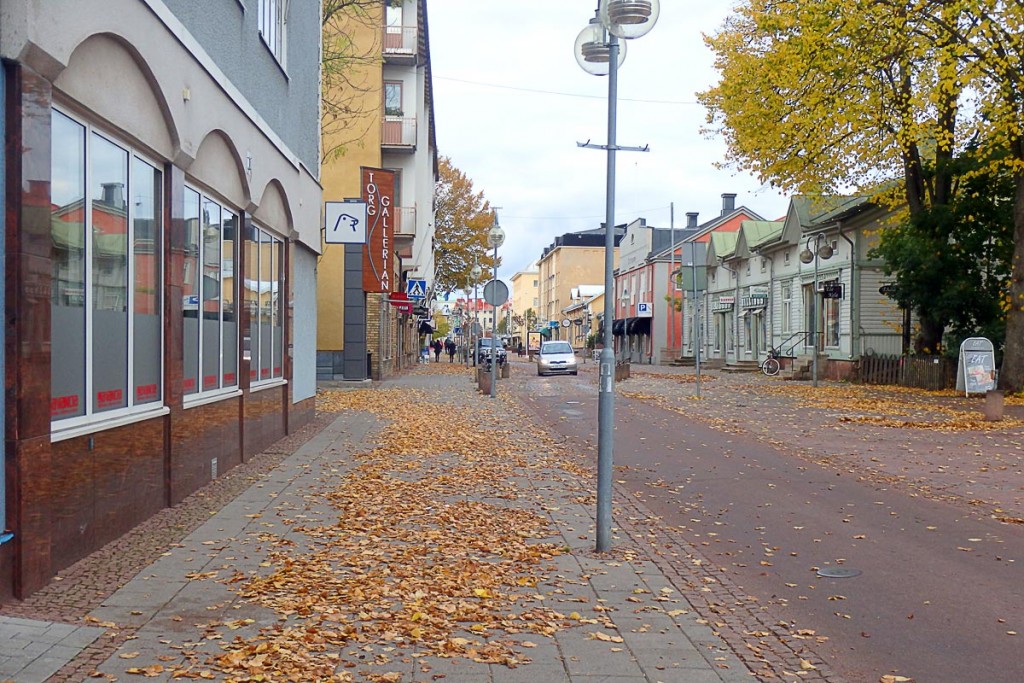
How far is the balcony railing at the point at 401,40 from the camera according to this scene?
34906mm

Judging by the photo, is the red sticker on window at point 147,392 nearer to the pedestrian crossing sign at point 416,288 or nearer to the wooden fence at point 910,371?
the wooden fence at point 910,371

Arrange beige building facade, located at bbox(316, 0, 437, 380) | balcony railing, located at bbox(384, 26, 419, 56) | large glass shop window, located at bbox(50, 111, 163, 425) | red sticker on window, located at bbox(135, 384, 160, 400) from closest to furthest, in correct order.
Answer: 1. large glass shop window, located at bbox(50, 111, 163, 425)
2. red sticker on window, located at bbox(135, 384, 160, 400)
3. beige building facade, located at bbox(316, 0, 437, 380)
4. balcony railing, located at bbox(384, 26, 419, 56)

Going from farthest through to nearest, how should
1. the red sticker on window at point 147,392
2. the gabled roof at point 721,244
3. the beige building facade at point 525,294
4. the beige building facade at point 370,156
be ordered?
the beige building facade at point 525,294 < the gabled roof at point 721,244 < the beige building facade at point 370,156 < the red sticker on window at point 147,392

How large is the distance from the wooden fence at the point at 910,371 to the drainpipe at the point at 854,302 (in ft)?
15.2

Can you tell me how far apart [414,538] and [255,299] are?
20.9 ft

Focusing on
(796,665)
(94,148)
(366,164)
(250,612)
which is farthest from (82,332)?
(366,164)

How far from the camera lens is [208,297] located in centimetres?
1073

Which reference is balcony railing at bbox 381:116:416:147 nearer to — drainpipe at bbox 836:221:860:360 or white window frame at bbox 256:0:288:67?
drainpipe at bbox 836:221:860:360

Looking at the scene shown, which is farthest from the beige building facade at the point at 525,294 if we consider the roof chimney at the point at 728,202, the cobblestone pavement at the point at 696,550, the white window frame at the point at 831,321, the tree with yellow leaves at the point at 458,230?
the cobblestone pavement at the point at 696,550

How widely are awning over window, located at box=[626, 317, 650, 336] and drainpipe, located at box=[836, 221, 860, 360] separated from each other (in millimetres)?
33990

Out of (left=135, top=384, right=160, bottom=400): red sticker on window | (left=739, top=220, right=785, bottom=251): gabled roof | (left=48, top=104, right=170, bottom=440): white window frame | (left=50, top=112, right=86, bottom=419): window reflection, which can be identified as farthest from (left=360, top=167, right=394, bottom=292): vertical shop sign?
(left=739, top=220, right=785, bottom=251): gabled roof

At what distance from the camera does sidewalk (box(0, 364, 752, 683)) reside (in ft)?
15.7

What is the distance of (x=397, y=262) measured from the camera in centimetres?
3753

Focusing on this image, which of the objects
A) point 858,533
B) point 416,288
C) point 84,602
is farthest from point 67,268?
point 416,288
